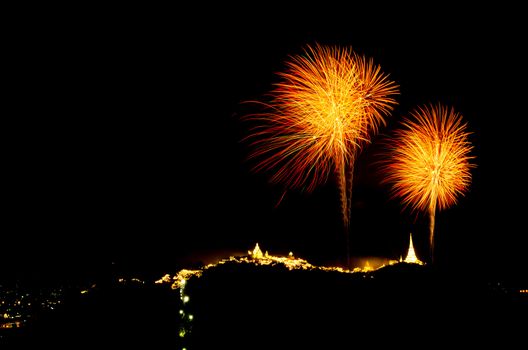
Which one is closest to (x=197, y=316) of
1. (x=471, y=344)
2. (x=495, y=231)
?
(x=471, y=344)

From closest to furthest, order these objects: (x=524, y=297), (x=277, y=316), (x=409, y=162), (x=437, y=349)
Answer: (x=437, y=349), (x=277, y=316), (x=524, y=297), (x=409, y=162)

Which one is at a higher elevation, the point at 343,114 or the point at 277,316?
the point at 343,114

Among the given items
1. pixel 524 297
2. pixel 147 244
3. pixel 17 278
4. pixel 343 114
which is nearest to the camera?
pixel 524 297

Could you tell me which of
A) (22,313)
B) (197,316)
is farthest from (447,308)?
(22,313)

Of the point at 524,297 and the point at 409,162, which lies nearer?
the point at 524,297

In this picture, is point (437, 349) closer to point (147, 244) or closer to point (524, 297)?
point (524, 297)

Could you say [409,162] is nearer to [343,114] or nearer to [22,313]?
[343,114]

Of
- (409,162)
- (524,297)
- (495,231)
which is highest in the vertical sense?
(409,162)
